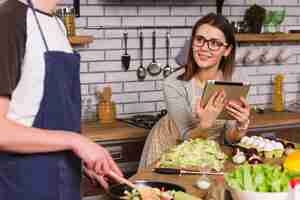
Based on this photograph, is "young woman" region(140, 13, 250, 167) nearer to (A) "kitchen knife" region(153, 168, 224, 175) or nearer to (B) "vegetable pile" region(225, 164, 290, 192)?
(A) "kitchen knife" region(153, 168, 224, 175)

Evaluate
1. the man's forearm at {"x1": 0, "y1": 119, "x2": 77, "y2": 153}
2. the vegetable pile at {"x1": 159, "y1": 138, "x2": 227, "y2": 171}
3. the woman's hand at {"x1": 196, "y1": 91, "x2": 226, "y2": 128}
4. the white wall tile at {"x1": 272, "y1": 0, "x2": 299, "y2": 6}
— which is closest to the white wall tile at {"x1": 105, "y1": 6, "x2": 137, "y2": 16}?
the white wall tile at {"x1": 272, "y1": 0, "x2": 299, "y2": 6}

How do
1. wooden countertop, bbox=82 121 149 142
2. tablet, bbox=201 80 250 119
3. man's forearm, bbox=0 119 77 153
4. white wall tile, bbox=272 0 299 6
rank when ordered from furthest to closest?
white wall tile, bbox=272 0 299 6 → wooden countertop, bbox=82 121 149 142 → tablet, bbox=201 80 250 119 → man's forearm, bbox=0 119 77 153

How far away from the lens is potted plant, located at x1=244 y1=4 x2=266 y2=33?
4.43m

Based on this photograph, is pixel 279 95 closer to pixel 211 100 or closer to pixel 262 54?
pixel 262 54

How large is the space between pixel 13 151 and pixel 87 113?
2.45 meters

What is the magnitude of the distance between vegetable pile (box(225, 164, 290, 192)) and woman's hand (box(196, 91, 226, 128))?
0.88m

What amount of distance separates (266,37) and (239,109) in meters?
1.81

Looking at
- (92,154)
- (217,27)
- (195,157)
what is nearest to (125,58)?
(217,27)

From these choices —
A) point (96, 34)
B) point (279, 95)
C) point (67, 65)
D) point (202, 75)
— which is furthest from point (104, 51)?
point (67, 65)

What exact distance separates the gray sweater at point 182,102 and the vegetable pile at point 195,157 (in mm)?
516

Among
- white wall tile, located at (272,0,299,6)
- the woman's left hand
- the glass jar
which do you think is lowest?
the woman's left hand

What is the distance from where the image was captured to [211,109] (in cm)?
274

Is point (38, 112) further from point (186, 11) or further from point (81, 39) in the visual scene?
point (186, 11)

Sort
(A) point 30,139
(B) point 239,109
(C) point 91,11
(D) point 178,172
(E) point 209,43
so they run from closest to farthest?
(A) point 30,139 < (D) point 178,172 < (B) point 239,109 < (E) point 209,43 < (C) point 91,11
